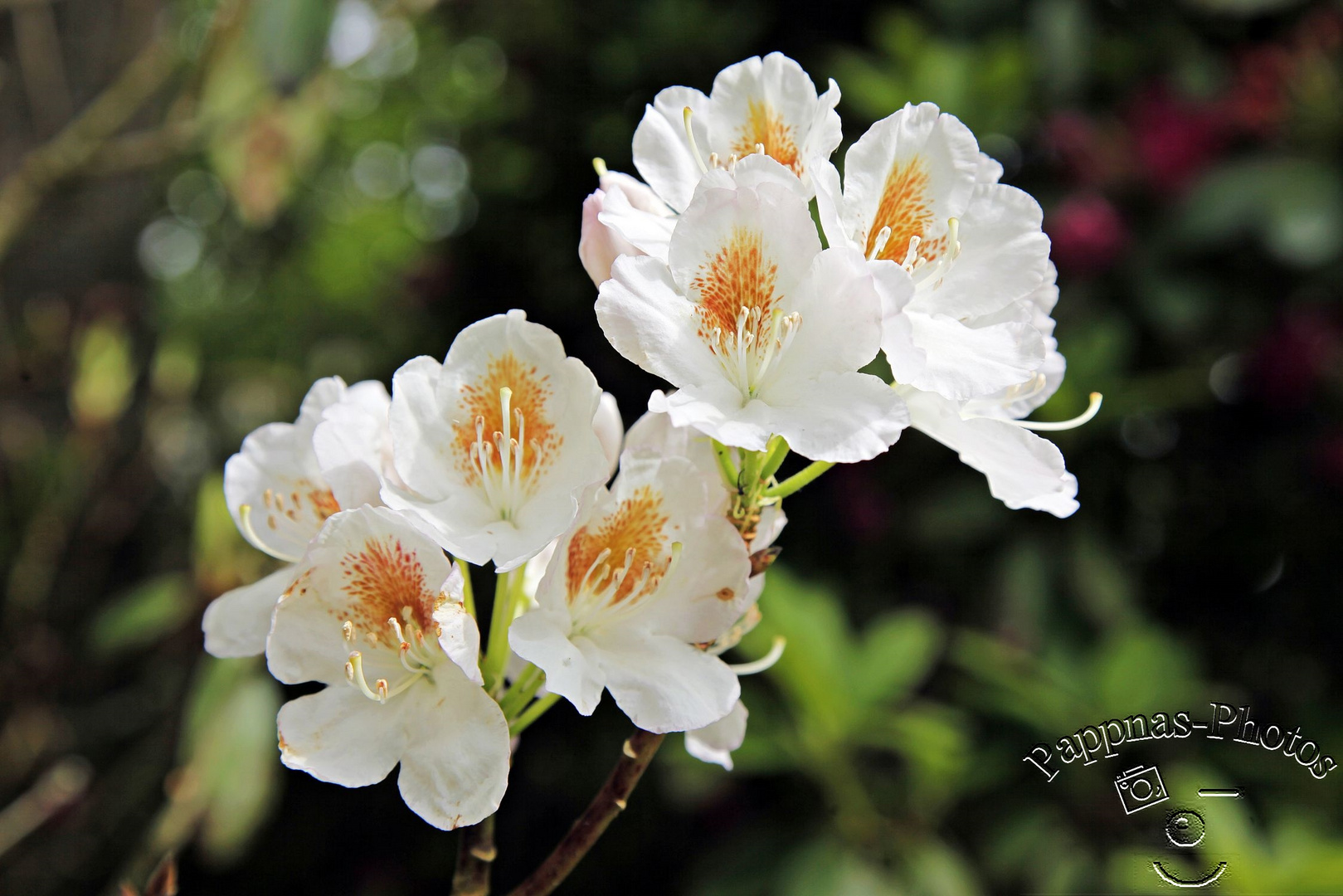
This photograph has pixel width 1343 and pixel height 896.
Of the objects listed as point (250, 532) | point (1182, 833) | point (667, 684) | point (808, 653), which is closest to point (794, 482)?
point (667, 684)

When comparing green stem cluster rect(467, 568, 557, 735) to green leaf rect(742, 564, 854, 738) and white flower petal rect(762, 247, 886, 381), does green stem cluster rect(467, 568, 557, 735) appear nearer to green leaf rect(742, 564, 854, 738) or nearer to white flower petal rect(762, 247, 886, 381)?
white flower petal rect(762, 247, 886, 381)

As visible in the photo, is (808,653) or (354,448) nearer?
(354,448)

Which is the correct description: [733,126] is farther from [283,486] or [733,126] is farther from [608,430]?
[283,486]

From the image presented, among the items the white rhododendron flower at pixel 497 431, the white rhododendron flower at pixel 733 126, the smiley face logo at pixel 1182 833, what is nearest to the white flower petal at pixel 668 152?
the white rhododendron flower at pixel 733 126

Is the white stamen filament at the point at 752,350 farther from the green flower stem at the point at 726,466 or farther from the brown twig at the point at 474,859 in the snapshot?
the brown twig at the point at 474,859

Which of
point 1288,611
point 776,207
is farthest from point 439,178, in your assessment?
point 776,207

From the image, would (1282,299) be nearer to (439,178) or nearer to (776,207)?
(776,207)
